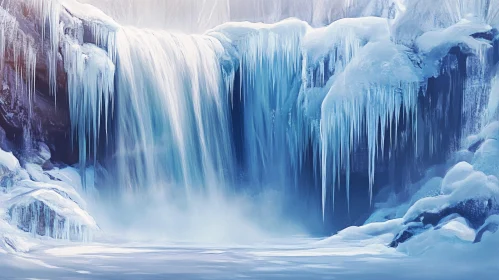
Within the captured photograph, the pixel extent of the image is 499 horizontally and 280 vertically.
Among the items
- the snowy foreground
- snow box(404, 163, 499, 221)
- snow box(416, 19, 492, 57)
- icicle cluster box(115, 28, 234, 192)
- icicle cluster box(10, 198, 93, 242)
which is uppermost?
snow box(416, 19, 492, 57)

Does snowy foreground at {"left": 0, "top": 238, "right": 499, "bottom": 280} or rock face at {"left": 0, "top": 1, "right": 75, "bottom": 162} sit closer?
snowy foreground at {"left": 0, "top": 238, "right": 499, "bottom": 280}

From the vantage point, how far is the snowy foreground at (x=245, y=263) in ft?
17.0

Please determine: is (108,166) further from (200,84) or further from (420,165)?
(420,165)

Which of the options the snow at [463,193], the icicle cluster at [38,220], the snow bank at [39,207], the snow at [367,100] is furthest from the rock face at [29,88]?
the snow at [463,193]

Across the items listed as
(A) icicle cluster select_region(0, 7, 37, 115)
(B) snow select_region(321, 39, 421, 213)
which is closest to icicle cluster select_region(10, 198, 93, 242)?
(A) icicle cluster select_region(0, 7, 37, 115)

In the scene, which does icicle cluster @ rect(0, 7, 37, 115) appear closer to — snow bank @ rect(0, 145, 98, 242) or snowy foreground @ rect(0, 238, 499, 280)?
snow bank @ rect(0, 145, 98, 242)

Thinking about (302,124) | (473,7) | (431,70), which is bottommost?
(302,124)

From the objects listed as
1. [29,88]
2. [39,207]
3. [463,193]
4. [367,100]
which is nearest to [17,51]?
[29,88]

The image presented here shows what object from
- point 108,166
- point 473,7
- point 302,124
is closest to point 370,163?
point 302,124

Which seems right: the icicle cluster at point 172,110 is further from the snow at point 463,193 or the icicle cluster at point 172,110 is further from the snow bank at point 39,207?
the snow at point 463,193

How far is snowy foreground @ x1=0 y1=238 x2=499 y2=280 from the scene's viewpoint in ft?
17.0

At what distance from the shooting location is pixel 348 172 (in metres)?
5.36

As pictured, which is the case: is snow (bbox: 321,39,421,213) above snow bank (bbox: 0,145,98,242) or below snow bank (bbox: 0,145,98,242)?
above

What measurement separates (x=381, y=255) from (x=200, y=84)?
5.26ft
